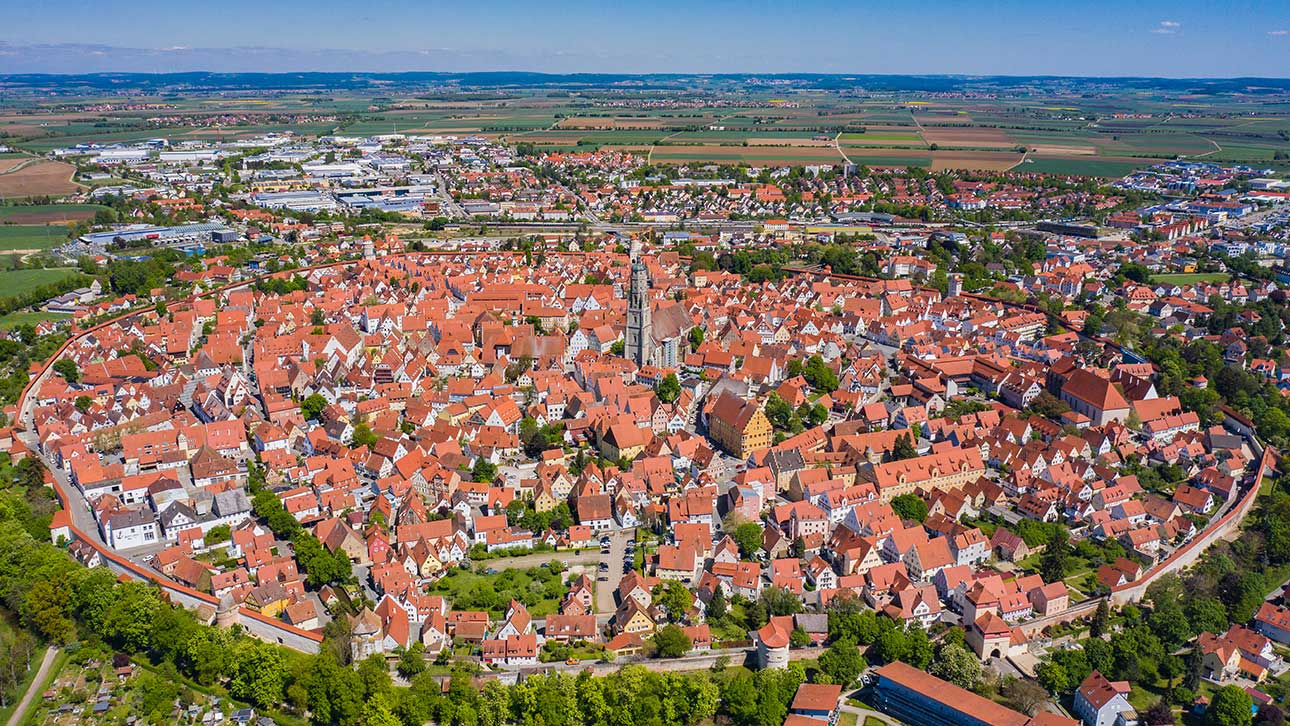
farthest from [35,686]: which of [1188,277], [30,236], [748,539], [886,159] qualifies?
[886,159]

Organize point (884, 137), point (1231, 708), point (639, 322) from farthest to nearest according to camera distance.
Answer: point (884, 137) → point (639, 322) → point (1231, 708)

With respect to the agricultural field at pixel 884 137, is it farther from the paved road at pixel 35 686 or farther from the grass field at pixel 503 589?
the paved road at pixel 35 686

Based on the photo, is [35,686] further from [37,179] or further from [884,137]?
[884,137]

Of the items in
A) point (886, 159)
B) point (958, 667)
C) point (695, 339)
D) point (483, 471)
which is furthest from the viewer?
point (886, 159)

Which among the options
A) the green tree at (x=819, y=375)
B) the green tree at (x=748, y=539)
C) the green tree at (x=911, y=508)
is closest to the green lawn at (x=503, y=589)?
the green tree at (x=748, y=539)

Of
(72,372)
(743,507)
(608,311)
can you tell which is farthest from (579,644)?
(72,372)

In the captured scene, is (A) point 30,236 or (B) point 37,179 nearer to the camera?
(A) point 30,236

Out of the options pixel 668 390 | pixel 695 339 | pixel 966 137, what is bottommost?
pixel 668 390

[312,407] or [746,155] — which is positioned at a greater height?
[746,155]
